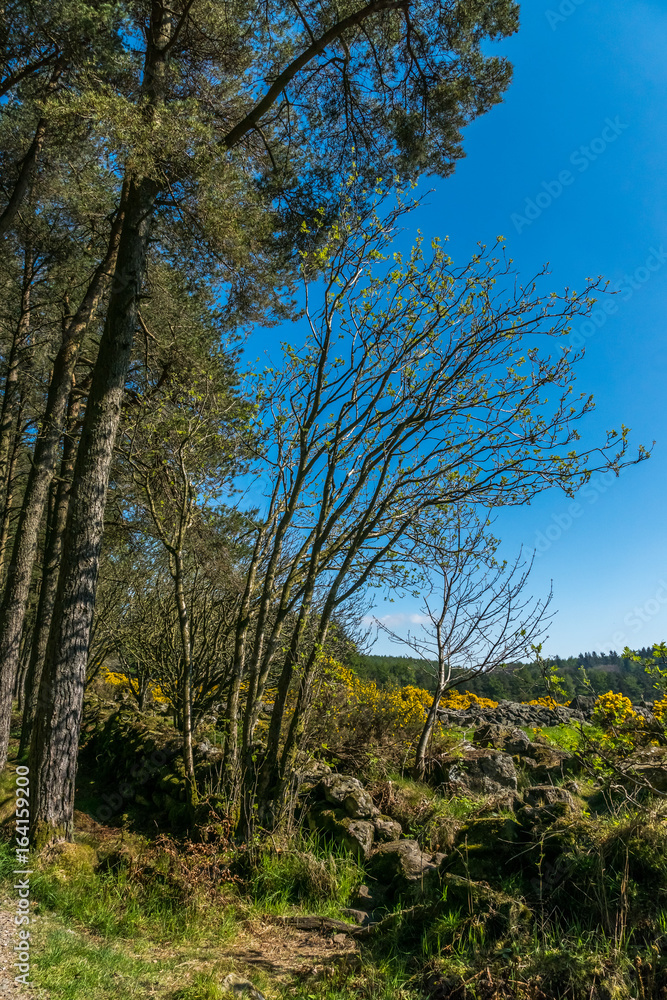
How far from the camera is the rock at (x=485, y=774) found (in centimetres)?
609

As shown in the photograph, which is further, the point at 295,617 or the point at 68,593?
the point at 295,617

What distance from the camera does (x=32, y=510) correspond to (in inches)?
299

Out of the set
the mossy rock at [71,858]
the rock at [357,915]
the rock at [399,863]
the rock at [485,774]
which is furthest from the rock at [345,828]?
the mossy rock at [71,858]

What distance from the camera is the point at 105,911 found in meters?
3.92

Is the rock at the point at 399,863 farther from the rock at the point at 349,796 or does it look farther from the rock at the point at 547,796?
the rock at the point at 547,796

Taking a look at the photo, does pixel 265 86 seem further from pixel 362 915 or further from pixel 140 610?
pixel 362 915

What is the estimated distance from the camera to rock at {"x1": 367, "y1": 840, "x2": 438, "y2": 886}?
14.1ft

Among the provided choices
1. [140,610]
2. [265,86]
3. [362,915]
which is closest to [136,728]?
[140,610]

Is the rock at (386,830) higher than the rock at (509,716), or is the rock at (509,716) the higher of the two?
the rock at (509,716)

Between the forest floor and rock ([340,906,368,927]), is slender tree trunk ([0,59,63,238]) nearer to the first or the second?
the forest floor

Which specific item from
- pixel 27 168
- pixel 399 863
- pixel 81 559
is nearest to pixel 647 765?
pixel 399 863

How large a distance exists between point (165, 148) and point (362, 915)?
22.1ft

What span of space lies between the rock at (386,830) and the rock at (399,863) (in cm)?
23

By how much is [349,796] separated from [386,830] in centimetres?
46
